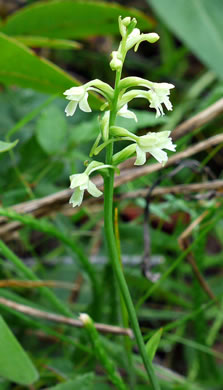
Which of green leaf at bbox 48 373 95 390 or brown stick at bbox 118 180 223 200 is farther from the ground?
brown stick at bbox 118 180 223 200

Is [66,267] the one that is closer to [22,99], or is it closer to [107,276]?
[107,276]

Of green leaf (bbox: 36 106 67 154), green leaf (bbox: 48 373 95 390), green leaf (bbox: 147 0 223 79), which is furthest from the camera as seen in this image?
green leaf (bbox: 147 0 223 79)

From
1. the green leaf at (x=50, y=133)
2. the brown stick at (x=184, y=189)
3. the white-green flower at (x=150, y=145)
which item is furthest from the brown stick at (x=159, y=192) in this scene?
the white-green flower at (x=150, y=145)

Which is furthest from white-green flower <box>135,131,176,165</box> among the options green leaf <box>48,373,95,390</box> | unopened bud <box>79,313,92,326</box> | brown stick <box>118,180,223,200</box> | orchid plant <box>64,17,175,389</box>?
brown stick <box>118,180,223,200</box>

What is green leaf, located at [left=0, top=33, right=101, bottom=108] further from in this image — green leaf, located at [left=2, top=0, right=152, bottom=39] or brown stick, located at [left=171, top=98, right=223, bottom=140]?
green leaf, located at [left=2, top=0, right=152, bottom=39]

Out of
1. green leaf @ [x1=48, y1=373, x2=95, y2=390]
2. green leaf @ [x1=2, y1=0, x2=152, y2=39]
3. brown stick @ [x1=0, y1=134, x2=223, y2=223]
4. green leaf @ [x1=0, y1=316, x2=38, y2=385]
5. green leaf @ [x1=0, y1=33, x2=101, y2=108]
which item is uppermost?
green leaf @ [x1=2, y1=0, x2=152, y2=39]

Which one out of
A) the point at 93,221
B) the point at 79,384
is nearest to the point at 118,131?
the point at 79,384

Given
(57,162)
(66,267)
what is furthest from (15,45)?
(66,267)

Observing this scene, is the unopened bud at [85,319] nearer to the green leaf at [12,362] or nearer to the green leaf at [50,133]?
the green leaf at [12,362]

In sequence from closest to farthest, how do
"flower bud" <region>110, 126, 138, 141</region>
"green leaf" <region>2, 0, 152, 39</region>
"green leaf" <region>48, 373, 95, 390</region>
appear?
"flower bud" <region>110, 126, 138, 141</region> < "green leaf" <region>48, 373, 95, 390</region> < "green leaf" <region>2, 0, 152, 39</region>
